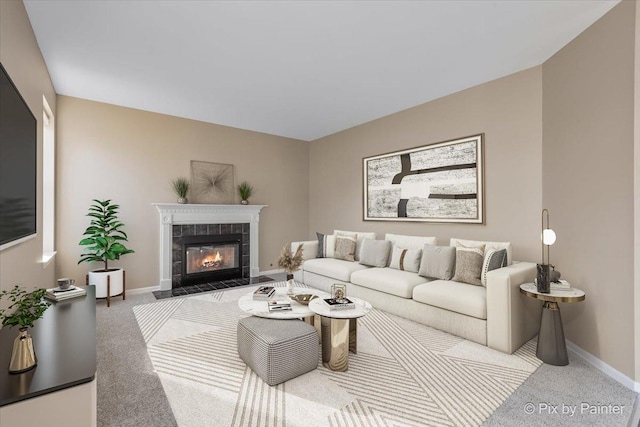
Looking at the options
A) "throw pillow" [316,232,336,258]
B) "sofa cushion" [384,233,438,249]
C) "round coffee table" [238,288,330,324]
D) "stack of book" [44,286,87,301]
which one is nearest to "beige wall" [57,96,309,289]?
"throw pillow" [316,232,336,258]

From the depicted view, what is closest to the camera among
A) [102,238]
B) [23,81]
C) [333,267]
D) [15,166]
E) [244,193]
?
[15,166]

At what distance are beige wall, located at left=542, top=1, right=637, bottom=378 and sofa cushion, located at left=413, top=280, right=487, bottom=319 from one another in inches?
33.1

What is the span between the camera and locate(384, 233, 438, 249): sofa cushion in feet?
13.4

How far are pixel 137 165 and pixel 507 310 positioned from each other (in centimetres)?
528

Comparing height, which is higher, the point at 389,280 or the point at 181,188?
the point at 181,188

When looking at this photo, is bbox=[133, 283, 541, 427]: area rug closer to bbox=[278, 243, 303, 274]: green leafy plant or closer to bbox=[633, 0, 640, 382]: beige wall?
bbox=[633, 0, 640, 382]: beige wall

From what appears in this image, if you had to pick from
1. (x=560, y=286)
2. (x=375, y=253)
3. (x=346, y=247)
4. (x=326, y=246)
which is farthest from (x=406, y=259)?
(x=560, y=286)

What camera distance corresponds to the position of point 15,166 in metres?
1.83

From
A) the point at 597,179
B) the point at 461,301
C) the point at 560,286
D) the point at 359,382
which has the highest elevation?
the point at 597,179

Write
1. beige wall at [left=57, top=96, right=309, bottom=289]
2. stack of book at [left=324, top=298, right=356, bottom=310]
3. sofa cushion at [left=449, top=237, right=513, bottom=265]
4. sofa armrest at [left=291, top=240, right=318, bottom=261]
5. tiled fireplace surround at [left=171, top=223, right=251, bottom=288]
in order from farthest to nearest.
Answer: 1. sofa armrest at [left=291, top=240, right=318, bottom=261]
2. tiled fireplace surround at [left=171, top=223, right=251, bottom=288]
3. beige wall at [left=57, top=96, right=309, bottom=289]
4. sofa cushion at [left=449, top=237, right=513, bottom=265]
5. stack of book at [left=324, top=298, right=356, bottom=310]

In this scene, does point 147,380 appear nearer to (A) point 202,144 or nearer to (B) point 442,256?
(B) point 442,256

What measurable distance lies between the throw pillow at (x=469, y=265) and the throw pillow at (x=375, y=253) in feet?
3.60

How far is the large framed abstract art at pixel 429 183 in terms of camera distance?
384 cm

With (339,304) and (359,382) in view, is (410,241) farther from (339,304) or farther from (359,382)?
(359,382)
